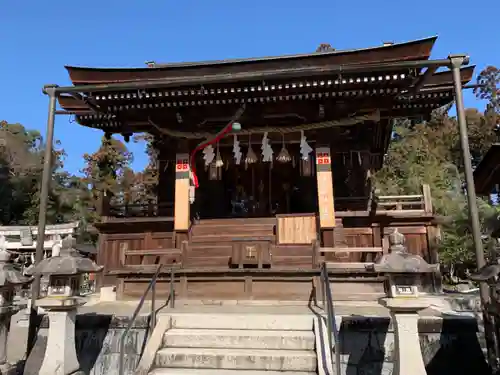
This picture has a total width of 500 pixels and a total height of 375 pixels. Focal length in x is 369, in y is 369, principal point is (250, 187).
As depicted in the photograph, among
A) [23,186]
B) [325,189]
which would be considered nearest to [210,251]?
[325,189]

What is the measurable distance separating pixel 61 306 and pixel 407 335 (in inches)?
193

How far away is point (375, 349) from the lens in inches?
225

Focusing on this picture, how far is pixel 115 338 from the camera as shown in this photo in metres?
6.38

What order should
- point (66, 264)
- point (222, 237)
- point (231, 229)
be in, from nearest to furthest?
point (66, 264)
point (222, 237)
point (231, 229)

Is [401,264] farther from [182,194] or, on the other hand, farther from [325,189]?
[182,194]

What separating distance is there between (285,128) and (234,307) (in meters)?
4.93

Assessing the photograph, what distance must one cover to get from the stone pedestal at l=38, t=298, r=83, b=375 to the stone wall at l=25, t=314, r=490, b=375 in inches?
28.5

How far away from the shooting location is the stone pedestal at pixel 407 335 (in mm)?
4711

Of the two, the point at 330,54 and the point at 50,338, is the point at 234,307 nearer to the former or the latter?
the point at 50,338

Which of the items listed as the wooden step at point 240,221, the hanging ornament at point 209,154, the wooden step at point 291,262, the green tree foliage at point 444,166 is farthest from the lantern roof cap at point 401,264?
the green tree foliage at point 444,166

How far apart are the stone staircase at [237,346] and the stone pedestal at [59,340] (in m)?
1.30

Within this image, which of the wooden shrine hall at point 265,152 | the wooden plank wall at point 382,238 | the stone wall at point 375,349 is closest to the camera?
the stone wall at point 375,349

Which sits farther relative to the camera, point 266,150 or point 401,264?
point 266,150

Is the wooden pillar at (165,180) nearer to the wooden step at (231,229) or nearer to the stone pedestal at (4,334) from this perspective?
the wooden step at (231,229)
